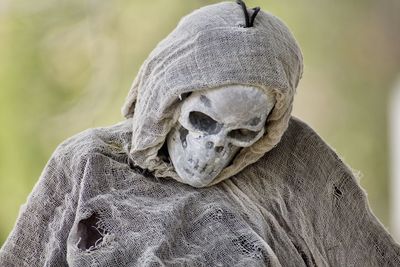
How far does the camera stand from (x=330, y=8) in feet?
14.9

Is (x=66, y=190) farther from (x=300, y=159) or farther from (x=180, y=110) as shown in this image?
(x=300, y=159)

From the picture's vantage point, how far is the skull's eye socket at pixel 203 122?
4.47ft

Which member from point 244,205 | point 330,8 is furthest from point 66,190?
point 330,8

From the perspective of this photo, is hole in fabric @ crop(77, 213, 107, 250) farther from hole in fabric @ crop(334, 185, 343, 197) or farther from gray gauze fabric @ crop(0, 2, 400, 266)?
hole in fabric @ crop(334, 185, 343, 197)

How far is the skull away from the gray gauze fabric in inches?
0.6

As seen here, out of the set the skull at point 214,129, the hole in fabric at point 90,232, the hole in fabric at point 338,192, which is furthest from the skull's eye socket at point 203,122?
the hole in fabric at point 338,192

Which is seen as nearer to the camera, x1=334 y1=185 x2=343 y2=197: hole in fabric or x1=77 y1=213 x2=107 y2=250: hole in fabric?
x1=77 y1=213 x2=107 y2=250: hole in fabric

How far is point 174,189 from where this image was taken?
141 centimetres

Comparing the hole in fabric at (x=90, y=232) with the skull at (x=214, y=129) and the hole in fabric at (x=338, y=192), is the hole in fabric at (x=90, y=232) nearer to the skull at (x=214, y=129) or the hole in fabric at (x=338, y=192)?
the skull at (x=214, y=129)

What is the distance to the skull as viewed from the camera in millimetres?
1331

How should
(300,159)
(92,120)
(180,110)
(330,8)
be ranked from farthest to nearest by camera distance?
(330,8) → (92,120) → (300,159) → (180,110)

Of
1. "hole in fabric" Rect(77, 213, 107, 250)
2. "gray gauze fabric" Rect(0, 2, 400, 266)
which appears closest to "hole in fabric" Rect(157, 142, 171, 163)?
"gray gauze fabric" Rect(0, 2, 400, 266)

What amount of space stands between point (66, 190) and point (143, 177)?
0.34 ft

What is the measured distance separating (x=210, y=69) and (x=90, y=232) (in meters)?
0.26
